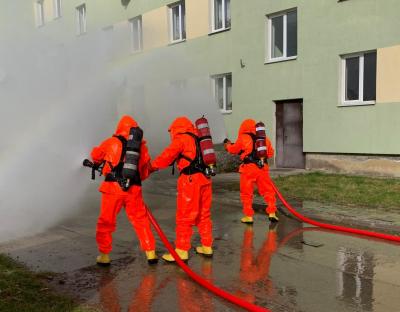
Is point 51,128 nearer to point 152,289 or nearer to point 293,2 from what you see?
point 152,289

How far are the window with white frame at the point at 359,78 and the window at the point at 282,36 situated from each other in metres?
1.91

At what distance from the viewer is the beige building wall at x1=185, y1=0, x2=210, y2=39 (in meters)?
17.8

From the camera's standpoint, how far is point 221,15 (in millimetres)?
17609

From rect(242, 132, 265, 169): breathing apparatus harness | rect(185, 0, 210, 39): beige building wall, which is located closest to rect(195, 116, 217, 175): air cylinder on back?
rect(242, 132, 265, 169): breathing apparatus harness

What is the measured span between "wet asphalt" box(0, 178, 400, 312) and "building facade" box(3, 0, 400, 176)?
14.1 feet

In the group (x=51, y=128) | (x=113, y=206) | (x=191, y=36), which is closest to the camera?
(x=113, y=206)

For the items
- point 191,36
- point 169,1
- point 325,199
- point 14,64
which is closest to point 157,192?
point 325,199

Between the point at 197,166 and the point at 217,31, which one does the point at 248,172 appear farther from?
the point at 217,31

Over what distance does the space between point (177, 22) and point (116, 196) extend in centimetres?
1571

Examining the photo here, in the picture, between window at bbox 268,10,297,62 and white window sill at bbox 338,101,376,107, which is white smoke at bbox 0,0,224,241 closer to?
white window sill at bbox 338,101,376,107

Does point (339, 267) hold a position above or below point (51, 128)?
below

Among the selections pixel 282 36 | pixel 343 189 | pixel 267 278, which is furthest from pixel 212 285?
pixel 282 36

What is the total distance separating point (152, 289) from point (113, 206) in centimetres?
109

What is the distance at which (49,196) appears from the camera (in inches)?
294
